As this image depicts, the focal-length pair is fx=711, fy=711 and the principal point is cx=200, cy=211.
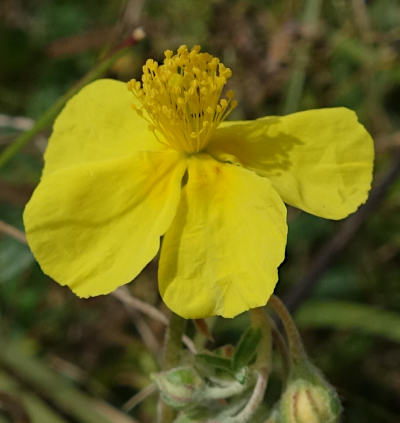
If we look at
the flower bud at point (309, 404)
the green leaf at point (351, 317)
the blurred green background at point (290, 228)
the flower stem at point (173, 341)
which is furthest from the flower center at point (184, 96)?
the green leaf at point (351, 317)

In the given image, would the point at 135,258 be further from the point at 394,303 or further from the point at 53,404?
the point at 394,303

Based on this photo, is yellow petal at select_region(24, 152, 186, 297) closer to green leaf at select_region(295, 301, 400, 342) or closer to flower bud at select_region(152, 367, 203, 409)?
flower bud at select_region(152, 367, 203, 409)

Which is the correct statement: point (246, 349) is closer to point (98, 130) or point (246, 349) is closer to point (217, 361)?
point (217, 361)

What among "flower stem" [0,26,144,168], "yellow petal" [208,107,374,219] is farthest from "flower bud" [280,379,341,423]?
"flower stem" [0,26,144,168]

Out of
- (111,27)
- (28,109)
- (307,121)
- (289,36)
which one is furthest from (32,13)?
(307,121)

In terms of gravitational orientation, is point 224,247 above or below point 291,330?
above

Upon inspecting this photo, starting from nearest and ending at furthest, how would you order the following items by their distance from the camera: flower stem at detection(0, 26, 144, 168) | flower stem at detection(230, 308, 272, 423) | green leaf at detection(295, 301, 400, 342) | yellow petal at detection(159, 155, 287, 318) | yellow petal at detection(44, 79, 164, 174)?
1. yellow petal at detection(159, 155, 287, 318)
2. flower stem at detection(230, 308, 272, 423)
3. yellow petal at detection(44, 79, 164, 174)
4. flower stem at detection(0, 26, 144, 168)
5. green leaf at detection(295, 301, 400, 342)

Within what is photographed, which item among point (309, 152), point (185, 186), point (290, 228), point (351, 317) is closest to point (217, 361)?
point (185, 186)
